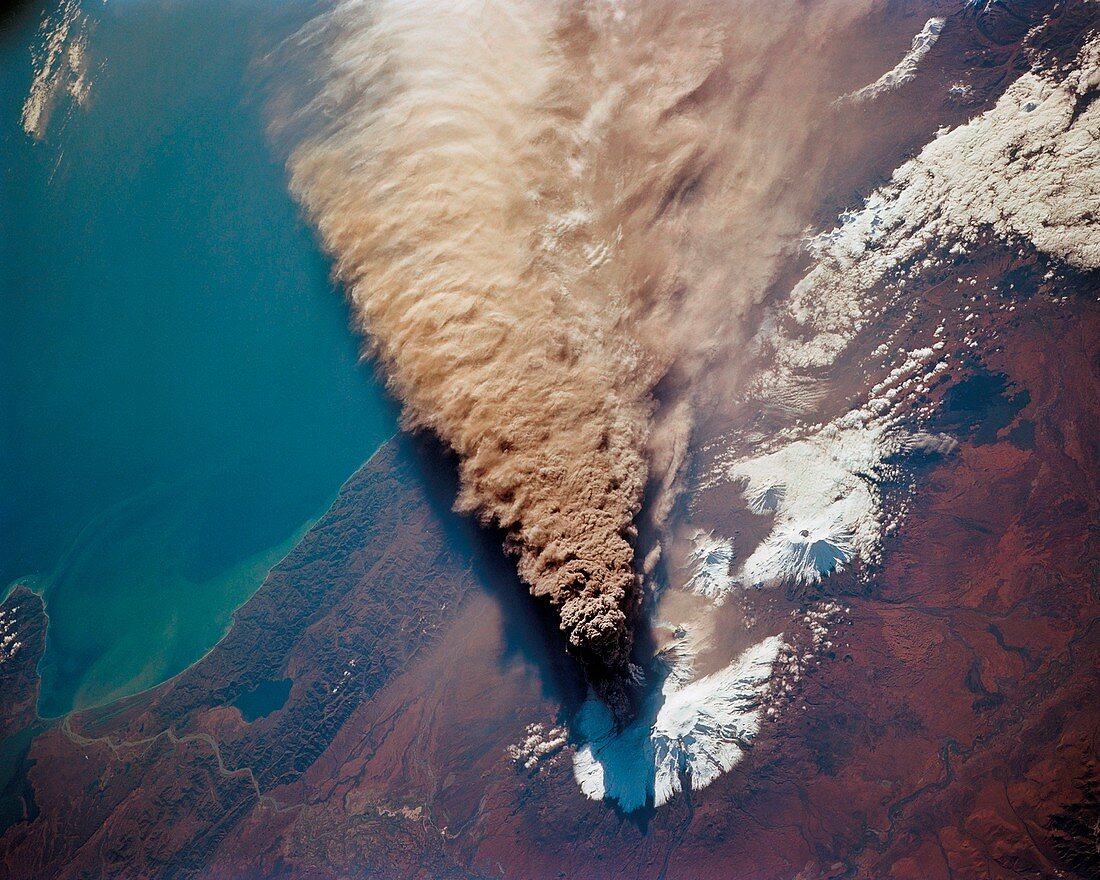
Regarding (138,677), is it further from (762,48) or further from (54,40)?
(762,48)

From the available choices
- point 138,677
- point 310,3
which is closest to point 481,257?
point 310,3

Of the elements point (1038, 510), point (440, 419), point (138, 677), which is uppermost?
point (440, 419)

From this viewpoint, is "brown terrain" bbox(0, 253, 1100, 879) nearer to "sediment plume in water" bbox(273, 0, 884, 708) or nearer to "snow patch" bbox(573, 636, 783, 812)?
"snow patch" bbox(573, 636, 783, 812)

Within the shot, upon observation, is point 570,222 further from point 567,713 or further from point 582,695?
point 567,713

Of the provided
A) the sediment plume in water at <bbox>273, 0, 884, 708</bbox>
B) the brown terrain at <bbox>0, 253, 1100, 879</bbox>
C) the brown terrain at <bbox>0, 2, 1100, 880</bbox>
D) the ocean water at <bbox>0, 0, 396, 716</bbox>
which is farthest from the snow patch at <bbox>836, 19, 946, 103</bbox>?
the ocean water at <bbox>0, 0, 396, 716</bbox>

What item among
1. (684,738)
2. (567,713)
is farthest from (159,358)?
(684,738)

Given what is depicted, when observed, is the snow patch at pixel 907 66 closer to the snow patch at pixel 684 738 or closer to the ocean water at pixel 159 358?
the snow patch at pixel 684 738
